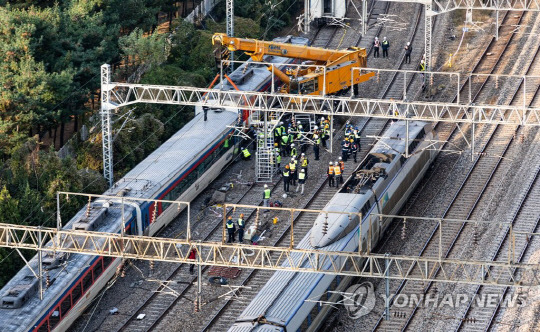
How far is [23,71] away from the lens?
67.6m

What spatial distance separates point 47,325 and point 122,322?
4611 millimetres

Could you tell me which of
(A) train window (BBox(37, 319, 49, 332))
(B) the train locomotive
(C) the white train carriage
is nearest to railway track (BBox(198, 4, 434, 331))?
(B) the train locomotive

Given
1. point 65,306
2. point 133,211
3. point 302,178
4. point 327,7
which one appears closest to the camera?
point 65,306

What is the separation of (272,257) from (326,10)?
29.4m

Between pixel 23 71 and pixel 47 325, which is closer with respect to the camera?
pixel 47 325

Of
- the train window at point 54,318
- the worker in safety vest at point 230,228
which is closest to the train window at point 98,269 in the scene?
the train window at point 54,318

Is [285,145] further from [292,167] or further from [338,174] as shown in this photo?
[338,174]

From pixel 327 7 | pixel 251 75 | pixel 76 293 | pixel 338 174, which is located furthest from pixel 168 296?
Result: pixel 327 7

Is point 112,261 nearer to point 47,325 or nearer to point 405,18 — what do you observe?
point 47,325

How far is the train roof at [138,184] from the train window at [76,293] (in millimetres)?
500

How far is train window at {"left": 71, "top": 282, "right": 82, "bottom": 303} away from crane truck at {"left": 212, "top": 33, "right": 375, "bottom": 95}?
1958cm

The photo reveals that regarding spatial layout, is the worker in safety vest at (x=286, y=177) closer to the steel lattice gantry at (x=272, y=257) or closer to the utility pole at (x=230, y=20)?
the steel lattice gantry at (x=272, y=257)

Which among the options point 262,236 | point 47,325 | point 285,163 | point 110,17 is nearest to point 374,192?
point 262,236

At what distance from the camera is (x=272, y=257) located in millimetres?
59688
